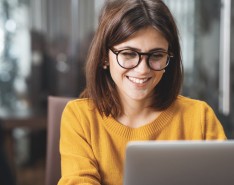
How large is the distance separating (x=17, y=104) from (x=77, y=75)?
25.8 inches

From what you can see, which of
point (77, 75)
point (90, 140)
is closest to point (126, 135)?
point (90, 140)

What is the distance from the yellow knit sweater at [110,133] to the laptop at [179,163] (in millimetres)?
364

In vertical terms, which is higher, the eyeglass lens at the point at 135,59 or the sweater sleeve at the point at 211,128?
the eyeglass lens at the point at 135,59

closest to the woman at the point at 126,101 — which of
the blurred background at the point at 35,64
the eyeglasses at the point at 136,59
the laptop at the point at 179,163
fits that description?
the eyeglasses at the point at 136,59

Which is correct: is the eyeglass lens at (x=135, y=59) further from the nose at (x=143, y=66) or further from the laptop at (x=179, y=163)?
the laptop at (x=179, y=163)

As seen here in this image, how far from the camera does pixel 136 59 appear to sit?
1.19 meters

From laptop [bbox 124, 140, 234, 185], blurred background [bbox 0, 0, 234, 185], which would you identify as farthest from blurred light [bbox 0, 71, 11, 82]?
laptop [bbox 124, 140, 234, 185]

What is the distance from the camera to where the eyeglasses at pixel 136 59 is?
3.89 ft

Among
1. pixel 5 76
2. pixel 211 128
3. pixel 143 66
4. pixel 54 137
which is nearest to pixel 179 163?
pixel 143 66

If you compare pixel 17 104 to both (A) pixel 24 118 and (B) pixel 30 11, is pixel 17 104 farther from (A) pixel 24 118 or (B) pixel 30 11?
(B) pixel 30 11

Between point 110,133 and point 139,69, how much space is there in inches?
10.2

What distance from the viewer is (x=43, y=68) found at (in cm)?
394

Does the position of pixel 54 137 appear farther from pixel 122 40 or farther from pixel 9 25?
pixel 9 25

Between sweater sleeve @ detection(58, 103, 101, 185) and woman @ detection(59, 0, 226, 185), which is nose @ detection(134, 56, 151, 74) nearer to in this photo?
woman @ detection(59, 0, 226, 185)
